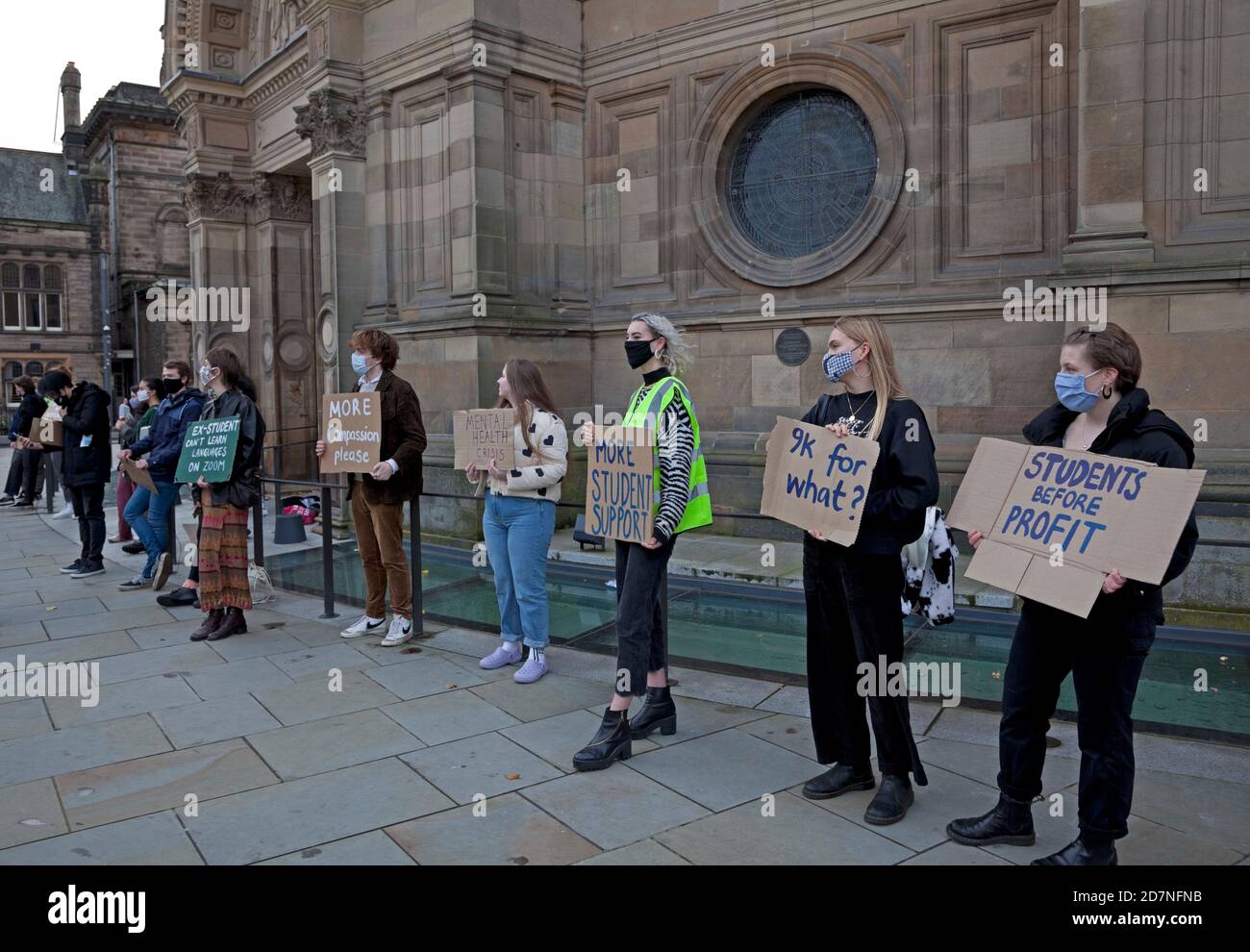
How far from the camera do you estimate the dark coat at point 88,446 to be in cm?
1009

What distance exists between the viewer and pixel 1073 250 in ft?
28.9

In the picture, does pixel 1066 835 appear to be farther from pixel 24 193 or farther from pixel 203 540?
pixel 24 193

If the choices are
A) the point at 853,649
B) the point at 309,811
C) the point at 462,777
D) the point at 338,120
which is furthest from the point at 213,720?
the point at 338,120

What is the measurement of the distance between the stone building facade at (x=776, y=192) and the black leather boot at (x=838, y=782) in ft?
17.9

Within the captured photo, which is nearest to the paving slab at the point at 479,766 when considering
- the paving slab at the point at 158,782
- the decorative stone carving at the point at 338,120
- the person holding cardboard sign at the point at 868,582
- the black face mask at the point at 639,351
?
the paving slab at the point at 158,782

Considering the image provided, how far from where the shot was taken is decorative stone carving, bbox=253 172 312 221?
1834cm

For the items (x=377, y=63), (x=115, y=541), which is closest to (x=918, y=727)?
(x=115, y=541)

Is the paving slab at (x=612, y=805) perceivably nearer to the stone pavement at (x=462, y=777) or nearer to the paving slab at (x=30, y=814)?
the stone pavement at (x=462, y=777)

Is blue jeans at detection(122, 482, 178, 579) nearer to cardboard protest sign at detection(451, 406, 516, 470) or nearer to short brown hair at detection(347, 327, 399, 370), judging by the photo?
short brown hair at detection(347, 327, 399, 370)

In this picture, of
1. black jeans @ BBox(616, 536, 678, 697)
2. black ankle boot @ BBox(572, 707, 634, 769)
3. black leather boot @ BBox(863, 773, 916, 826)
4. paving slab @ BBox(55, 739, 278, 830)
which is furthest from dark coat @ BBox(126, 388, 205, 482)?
black leather boot @ BBox(863, 773, 916, 826)

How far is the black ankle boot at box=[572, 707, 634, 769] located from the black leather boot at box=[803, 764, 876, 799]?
942mm

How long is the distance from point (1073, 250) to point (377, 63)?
31.1 ft

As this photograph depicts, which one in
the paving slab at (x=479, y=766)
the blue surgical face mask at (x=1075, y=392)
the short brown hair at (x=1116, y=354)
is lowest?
the paving slab at (x=479, y=766)
